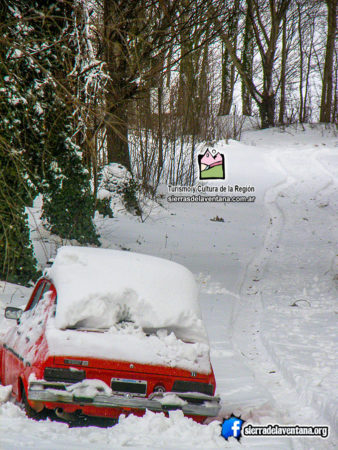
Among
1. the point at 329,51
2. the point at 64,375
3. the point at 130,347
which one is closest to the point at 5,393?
the point at 64,375

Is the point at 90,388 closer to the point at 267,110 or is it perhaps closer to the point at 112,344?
the point at 112,344

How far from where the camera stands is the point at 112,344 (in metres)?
5.19

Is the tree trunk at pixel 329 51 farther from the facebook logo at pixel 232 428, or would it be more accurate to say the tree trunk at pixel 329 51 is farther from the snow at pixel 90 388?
the snow at pixel 90 388

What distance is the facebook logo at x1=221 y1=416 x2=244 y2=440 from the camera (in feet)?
16.6

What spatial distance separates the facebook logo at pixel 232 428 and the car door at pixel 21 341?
1819 millimetres

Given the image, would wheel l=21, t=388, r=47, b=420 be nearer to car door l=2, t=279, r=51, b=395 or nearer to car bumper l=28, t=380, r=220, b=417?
car bumper l=28, t=380, r=220, b=417

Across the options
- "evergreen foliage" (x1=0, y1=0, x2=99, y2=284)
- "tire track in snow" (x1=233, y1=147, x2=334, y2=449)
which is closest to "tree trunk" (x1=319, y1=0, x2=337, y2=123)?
"tire track in snow" (x1=233, y1=147, x2=334, y2=449)

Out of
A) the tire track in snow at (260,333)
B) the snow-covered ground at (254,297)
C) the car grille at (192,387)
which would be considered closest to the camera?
the snow-covered ground at (254,297)

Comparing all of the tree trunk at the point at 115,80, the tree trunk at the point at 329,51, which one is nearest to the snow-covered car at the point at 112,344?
the tree trunk at the point at 115,80

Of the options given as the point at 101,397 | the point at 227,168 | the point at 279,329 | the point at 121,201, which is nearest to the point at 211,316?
the point at 279,329

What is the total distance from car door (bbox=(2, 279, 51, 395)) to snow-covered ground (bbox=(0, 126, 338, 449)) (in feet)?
1.16

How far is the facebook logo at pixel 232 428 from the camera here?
5065 millimetres

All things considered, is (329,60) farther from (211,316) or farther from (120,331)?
(120,331)

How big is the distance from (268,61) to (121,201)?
22.2 meters
